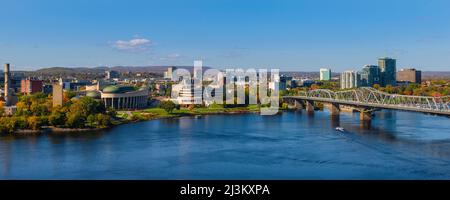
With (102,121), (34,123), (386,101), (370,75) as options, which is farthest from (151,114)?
(370,75)

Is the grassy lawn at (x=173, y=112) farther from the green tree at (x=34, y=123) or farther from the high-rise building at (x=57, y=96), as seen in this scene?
the green tree at (x=34, y=123)

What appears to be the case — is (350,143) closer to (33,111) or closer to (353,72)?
(33,111)

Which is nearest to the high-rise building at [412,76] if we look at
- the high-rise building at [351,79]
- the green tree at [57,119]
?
the high-rise building at [351,79]

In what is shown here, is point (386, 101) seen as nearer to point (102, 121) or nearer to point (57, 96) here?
point (102, 121)

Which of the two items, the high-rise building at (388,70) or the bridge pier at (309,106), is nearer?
the bridge pier at (309,106)

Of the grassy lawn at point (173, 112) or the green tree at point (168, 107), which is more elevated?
the green tree at point (168, 107)

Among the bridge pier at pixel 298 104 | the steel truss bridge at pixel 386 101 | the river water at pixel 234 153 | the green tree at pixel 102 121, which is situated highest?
the steel truss bridge at pixel 386 101

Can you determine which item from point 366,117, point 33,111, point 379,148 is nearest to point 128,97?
point 33,111
